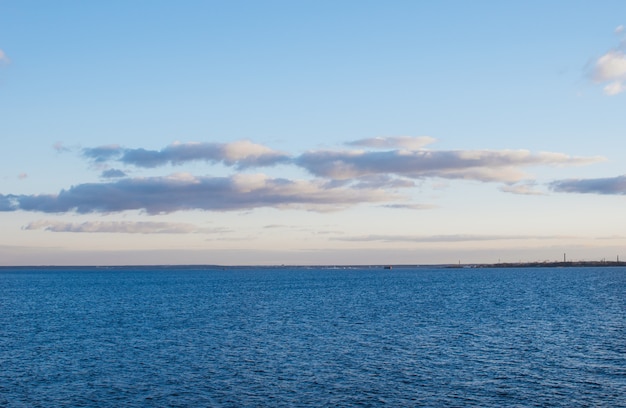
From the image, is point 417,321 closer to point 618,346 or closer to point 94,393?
point 618,346

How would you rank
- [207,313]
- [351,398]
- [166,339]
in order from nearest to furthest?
[351,398] < [166,339] < [207,313]

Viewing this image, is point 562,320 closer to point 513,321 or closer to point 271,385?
point 513,321

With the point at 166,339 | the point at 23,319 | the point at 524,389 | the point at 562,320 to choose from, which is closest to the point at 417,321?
the point at 562,320

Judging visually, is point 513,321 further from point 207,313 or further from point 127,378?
point 127,378

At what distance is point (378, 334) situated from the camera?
83.9 meters

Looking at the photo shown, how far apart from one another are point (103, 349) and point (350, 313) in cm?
5196

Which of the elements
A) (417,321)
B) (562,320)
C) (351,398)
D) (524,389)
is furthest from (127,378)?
(562,320)

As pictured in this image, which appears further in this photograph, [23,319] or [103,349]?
[23,319]

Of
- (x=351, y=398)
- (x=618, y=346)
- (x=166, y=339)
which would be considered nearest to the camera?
(x=351, y=398)

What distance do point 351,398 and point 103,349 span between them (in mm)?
37306

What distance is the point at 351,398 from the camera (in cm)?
4953

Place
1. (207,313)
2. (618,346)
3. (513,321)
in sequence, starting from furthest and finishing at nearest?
1. (207,313)
2. (513,321)
3. (618,346)

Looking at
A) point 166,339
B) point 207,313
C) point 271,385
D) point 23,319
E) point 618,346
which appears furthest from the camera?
point 207,313

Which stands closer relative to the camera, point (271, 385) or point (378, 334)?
point (271, 385)
